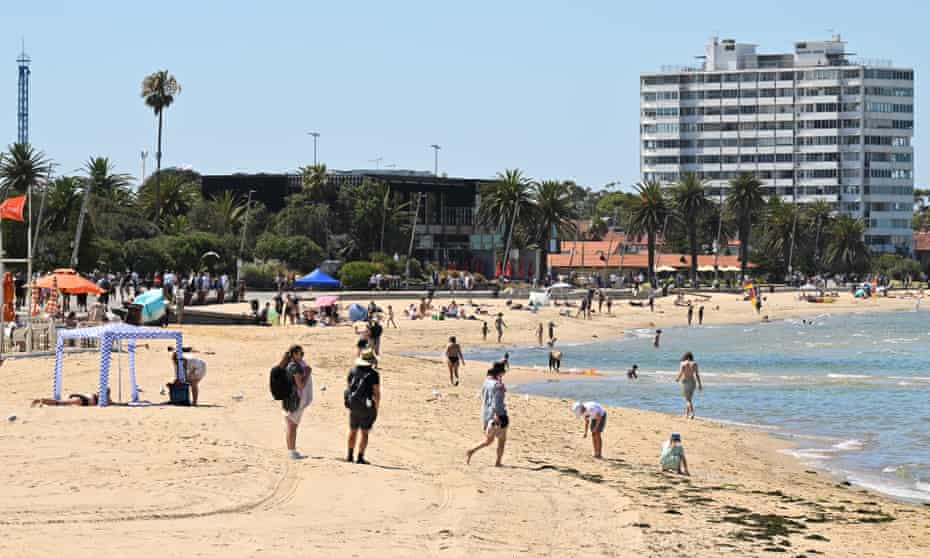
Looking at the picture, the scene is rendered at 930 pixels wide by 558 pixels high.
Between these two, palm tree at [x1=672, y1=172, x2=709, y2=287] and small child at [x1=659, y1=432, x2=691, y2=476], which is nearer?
small child at [x1=659, y1=432, x2=691, y2=476]

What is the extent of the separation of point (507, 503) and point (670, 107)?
15758 centimetres

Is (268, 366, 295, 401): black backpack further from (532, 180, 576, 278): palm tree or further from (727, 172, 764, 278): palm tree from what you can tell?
(727, 172, 764, 278): palm tree

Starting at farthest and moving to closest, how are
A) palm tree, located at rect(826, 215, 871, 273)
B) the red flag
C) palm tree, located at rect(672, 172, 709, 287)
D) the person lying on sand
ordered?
palm tree, located at rect(826, 215, 871, 273), palm tree, located at rect(672, 172, 709, 287), the red flag, the person lying on sand

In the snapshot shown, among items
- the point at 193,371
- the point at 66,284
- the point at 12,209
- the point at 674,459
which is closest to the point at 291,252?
the point at 66,284

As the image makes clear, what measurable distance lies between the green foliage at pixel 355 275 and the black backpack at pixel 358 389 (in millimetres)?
59022

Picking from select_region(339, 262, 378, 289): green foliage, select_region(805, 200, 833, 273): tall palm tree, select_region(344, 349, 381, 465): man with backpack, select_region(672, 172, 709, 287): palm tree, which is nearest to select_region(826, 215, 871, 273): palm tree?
select_region(805, 200, 833, 273): tall palm tree

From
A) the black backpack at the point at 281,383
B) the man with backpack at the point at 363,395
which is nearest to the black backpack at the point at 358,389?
the man with backpack at the point at 363,395

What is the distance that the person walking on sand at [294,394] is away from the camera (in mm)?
16078

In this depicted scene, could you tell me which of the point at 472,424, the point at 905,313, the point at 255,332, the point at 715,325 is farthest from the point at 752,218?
the point at 472,424

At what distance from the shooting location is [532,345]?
53.4m

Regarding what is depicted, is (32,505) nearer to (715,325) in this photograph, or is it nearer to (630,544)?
(630,544)

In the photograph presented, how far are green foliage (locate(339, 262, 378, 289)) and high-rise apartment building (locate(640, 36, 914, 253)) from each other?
315ft

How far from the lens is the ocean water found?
76.6 feet

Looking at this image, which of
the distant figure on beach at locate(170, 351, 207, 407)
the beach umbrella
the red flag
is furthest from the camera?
the beach umbrella
